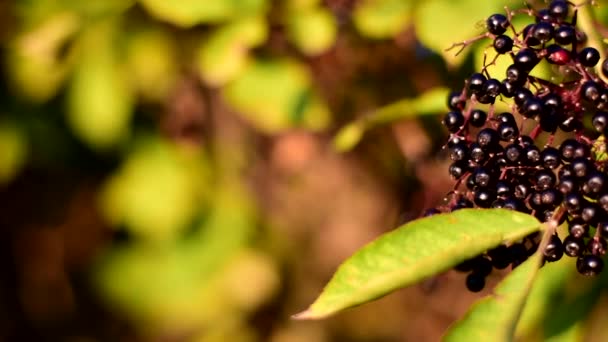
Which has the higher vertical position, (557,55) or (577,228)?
(557,55)

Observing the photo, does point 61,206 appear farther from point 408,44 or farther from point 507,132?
point 507,132

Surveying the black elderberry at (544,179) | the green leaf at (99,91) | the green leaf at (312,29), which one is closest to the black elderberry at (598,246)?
the black elderberry at (544,179)

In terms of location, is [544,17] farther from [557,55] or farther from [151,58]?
[151,58]

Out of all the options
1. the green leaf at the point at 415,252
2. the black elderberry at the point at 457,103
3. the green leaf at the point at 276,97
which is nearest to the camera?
the green leaf at the point at 415,252

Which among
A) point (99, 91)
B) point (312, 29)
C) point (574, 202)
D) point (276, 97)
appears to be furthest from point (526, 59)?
point (99, 91)

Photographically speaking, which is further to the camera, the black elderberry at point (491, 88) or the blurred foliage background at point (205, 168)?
the blurred foliage background at point (205, 168)

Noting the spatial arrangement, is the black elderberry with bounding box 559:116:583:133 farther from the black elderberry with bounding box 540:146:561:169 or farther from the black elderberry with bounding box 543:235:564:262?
the black elderberry with bounding box 543:235:564:262

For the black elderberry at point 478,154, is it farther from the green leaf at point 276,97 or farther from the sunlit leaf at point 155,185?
the sunlit leaf at point 155,185
